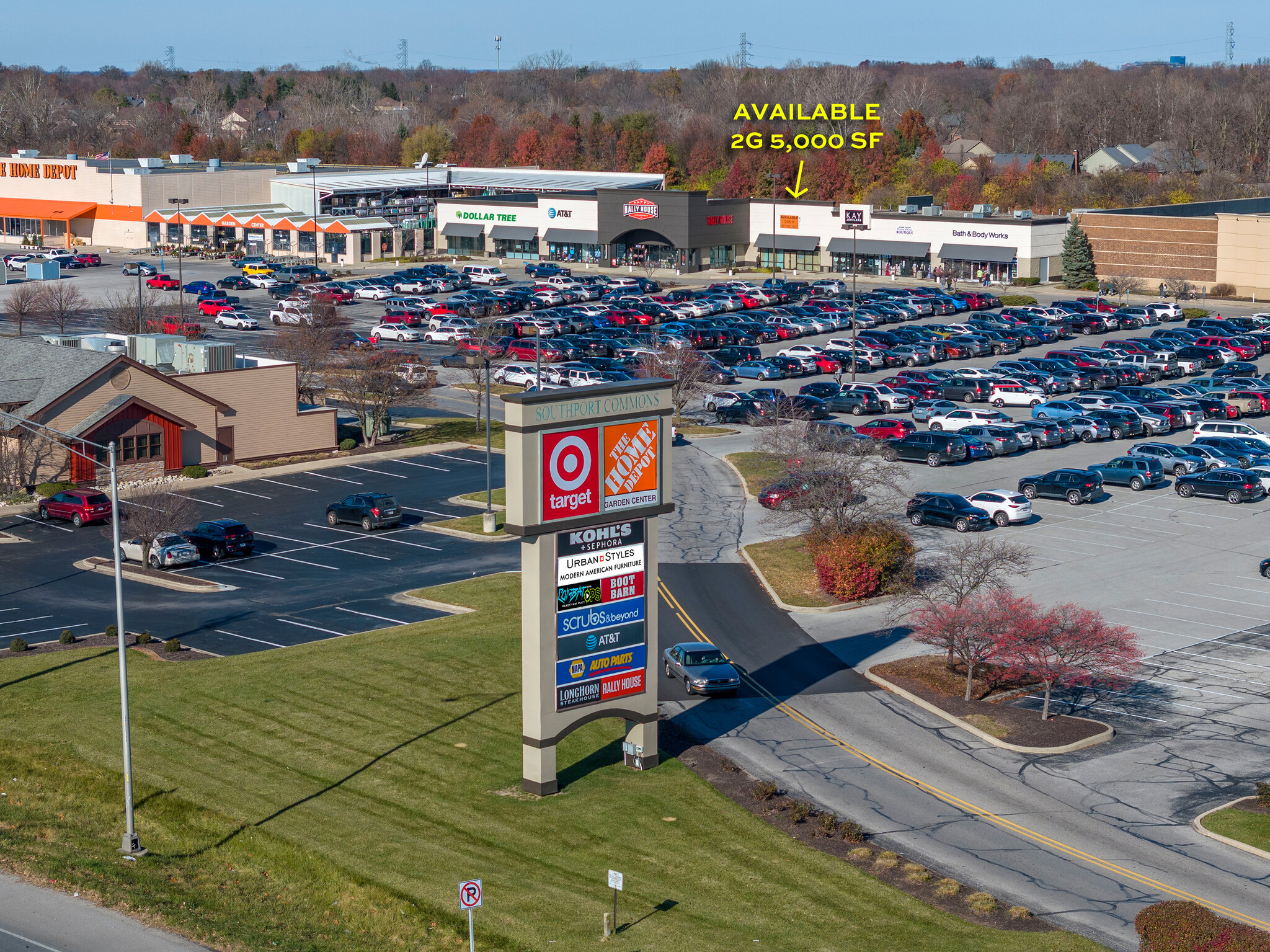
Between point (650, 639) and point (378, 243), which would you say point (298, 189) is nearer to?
point (378, 243)

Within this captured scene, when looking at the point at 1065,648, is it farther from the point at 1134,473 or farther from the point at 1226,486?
the point at 1134,473

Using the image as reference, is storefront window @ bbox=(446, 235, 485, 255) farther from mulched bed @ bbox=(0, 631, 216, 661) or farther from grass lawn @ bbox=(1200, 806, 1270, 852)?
grass lawn @ bbox=(1200, 806, 1270, 852)

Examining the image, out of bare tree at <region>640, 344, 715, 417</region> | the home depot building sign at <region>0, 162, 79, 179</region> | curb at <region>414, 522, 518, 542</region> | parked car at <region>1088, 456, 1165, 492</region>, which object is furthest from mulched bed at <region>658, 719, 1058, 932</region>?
the home depot building sign at <region>0, 162, 79, 179</region>

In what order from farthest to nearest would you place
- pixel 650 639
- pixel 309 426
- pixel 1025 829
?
pixel 309 426 < pixel 650 639 < pixel 1025 829

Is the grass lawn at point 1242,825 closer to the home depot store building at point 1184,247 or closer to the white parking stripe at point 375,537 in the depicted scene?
the white parking stripe at point 375,537

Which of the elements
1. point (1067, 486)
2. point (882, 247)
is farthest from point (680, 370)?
point (882, 247)

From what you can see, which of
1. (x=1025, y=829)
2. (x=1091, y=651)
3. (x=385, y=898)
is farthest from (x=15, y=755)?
(x=1091, y=651)
